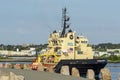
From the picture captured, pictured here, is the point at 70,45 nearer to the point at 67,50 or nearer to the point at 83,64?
the point at 67,50

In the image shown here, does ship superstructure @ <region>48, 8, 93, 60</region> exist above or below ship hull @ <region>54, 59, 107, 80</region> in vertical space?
above

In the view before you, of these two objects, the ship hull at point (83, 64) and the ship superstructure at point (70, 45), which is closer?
the ship hull at point (83, 64)

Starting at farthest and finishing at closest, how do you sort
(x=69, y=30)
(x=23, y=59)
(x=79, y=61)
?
1. (x=23, y=59)
2. (x=69, y=30)
3. (x=79, y=61)

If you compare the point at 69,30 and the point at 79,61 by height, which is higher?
the point at 69,30

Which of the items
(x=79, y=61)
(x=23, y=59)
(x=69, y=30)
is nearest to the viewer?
(x=79, y=61)

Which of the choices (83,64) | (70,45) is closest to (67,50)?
(70,45)

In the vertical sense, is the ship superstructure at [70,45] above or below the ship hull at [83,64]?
above

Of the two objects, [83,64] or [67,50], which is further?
[67,50]

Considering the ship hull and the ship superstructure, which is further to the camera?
the ship superstructure

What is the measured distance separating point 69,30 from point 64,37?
6.07 ft

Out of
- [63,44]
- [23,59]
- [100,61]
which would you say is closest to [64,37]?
[63,44]

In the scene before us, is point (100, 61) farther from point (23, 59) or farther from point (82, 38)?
point (23, 59)

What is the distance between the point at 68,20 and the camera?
71.2 metres

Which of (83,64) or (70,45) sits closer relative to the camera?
(83,64)
